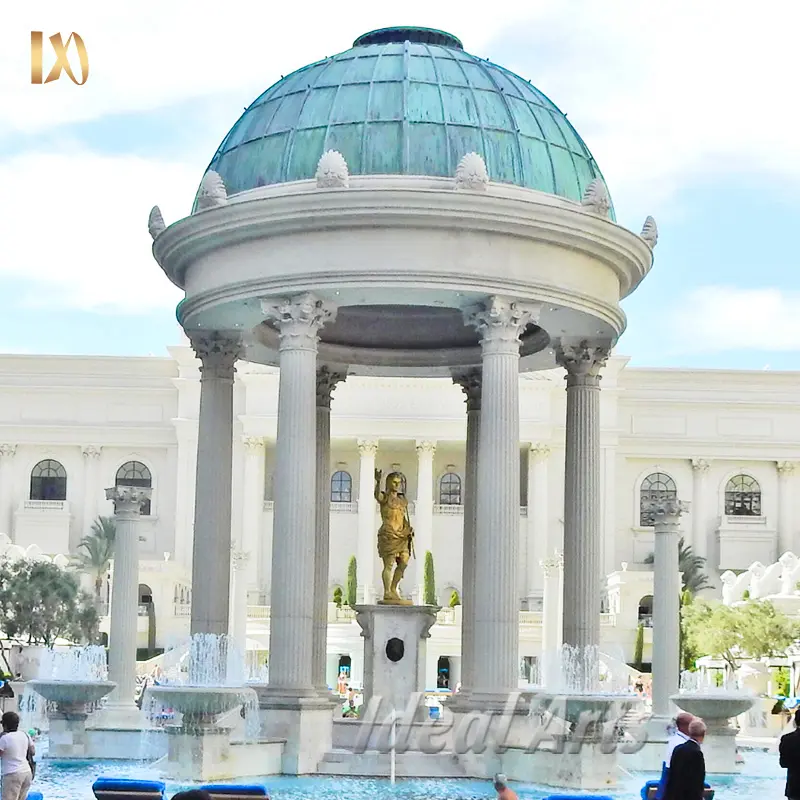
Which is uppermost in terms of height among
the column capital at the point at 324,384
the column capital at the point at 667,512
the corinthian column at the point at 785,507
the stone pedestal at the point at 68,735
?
the corinthian column at the point at 785,507

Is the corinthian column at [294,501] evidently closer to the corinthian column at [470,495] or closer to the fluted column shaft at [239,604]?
the corinthian column at [470,495]

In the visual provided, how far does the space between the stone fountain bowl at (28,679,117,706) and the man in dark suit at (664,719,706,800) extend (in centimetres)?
1667

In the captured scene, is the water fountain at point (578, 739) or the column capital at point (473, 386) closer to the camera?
the water fountain at point (578, 739)

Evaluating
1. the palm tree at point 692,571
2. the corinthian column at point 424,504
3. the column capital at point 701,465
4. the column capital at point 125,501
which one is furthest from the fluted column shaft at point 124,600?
the column capital at point 701,465

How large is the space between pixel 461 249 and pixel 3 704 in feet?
64.3

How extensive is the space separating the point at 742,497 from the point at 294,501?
86.5 metres

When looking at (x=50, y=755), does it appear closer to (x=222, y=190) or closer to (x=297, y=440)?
(x=297, y=440)

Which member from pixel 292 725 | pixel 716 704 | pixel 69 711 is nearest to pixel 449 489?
pixel 716 704

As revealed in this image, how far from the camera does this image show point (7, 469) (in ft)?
351

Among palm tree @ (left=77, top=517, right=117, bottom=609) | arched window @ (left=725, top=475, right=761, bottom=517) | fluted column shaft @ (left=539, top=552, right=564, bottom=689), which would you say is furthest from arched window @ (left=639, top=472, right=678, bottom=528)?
fluted column shaft @ (left=539, top=552, right=564, bottom=689)

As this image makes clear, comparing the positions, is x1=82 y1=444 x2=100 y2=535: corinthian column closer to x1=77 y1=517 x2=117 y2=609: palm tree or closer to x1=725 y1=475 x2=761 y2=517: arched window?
x1=77 y1=517 x2=117 y2=609: palm tree

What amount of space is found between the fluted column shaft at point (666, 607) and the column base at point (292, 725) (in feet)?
32.7

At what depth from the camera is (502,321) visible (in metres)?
26.7

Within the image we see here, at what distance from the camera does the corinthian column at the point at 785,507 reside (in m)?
108
